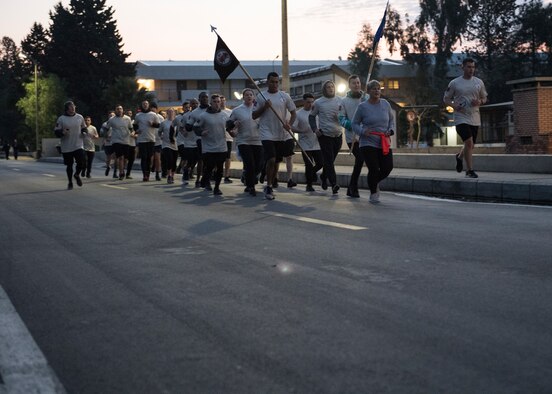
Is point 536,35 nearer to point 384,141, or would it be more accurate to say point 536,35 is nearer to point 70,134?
point 70,134

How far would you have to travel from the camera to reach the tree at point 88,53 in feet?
280

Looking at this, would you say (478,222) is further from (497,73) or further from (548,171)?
(497,73)

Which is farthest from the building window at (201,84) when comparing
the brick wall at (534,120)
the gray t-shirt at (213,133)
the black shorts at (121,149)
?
the gray t-shirt at (213,133)

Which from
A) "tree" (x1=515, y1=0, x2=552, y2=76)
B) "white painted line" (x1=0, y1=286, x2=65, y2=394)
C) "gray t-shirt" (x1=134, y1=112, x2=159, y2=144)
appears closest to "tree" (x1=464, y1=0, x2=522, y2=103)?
"tree" (x1=515, y1=0, x2=552, y2=76)

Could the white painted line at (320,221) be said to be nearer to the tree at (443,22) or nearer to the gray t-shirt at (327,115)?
the gray t-shirt at (327,115)

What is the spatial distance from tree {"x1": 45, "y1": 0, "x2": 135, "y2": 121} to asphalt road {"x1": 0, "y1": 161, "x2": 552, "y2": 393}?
256 feet

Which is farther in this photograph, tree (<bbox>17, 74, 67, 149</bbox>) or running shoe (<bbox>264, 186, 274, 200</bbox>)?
tree (<bbox>17, 74, 67, 149</bbox>)

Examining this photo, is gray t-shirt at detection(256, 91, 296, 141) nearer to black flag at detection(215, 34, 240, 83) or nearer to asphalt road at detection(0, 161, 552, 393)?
black flag at detection(215, 34, 240, 83)

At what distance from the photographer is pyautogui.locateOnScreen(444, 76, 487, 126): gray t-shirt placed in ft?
48.2

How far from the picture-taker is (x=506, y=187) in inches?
518

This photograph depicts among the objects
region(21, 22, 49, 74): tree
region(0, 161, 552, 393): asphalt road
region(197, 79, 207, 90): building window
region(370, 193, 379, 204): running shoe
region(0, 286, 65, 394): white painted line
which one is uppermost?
region(21, 22, 49, 74): tree

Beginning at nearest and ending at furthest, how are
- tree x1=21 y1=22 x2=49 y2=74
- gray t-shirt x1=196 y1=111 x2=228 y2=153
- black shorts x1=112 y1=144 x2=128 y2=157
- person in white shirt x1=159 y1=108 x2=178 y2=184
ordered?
gray t-shirt x1=196 y1=111 x2=228 y2=153
person in white shirt x1=159 y1=108 x2=178 y2=184
black shorts x1=112 y1=144 x2=128 y2=157
tree x1=21 y1=22 x2=49 y2=74

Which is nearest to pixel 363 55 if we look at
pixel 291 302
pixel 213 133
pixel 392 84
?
pixel 392 84

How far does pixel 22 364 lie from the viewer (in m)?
3.93
